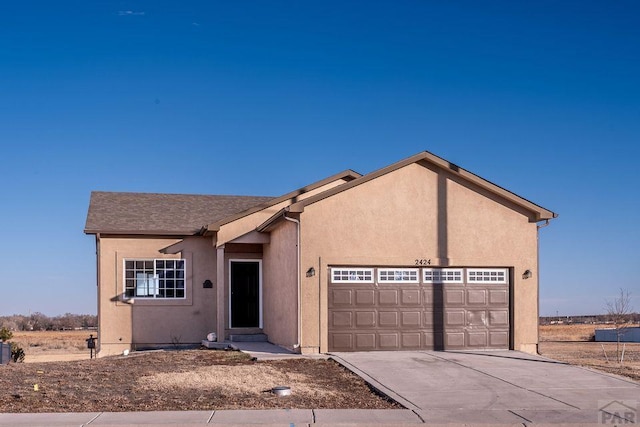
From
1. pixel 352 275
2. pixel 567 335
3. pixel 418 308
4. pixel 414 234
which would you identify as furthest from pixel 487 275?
pixel 567 335

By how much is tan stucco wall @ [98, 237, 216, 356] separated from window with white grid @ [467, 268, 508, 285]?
827cm

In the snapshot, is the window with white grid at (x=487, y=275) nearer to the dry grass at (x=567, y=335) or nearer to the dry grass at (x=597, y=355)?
the dry grass at (x=597, y=355)

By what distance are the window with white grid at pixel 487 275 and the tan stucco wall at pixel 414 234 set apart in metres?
0.24

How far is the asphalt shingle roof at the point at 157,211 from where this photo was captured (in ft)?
74.3

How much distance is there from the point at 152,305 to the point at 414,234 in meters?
8.74

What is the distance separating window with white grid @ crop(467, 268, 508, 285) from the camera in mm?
19469

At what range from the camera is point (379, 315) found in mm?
18766

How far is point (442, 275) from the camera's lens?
1927cm

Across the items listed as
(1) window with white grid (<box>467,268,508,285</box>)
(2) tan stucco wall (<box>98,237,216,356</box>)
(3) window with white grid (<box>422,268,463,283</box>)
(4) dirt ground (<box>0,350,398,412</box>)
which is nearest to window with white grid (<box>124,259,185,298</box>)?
(2) tan stucco wall (<box>98,237,216,356</box>)

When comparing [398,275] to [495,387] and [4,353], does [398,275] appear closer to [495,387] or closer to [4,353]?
[495,387]

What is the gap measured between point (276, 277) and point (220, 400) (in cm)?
899

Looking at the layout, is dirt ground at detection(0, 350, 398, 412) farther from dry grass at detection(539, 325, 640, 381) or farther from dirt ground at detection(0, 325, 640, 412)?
dry grass at detection(539, 325, 640, 381)

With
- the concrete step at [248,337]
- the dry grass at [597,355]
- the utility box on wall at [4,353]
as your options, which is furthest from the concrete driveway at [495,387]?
Answer: the utility box on wall at [4,353]

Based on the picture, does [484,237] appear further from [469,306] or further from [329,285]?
[329,285]
